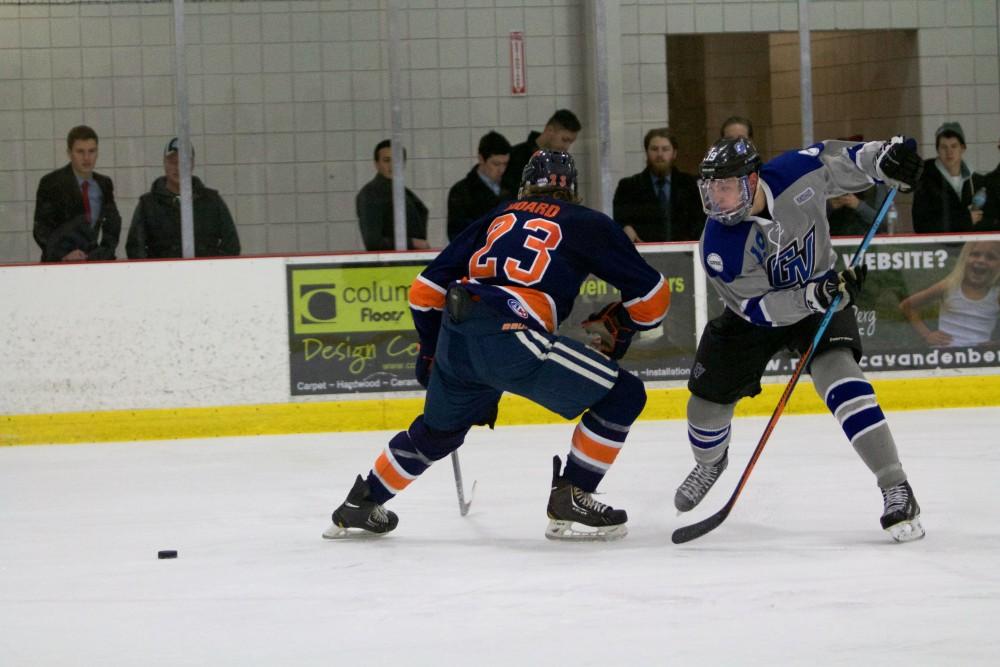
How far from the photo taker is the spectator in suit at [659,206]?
630 cm

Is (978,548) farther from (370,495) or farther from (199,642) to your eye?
(199,642)

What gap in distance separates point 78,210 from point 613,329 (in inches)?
139

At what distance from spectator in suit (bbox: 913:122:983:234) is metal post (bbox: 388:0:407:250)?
233 cm

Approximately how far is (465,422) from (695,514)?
759 millimetres

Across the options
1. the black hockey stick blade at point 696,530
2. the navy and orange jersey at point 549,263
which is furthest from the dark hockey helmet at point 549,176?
the black hockey stick blade at point 696,530

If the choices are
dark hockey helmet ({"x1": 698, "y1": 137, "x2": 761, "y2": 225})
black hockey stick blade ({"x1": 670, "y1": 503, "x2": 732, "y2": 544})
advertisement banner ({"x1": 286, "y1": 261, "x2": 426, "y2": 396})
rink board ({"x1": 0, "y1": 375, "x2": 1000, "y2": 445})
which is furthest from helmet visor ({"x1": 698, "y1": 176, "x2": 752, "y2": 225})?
advertisement banner ({"x1": 286, "y1": 261, "x2": 426, "y2": 396})

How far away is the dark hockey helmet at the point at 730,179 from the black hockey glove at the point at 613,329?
0.33 m

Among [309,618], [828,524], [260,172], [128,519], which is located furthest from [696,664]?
[260,172]

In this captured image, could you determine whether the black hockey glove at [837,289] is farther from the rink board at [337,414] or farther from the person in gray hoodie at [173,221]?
the person in gray hoodie at [173,221]

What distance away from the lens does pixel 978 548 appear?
3.08m

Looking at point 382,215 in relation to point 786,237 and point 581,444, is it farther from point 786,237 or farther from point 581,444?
point 786,237

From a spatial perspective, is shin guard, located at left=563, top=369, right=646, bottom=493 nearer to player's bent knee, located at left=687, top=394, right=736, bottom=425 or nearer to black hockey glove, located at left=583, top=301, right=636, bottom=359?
black hockey glove, located at left=583, top=301, right=636, bottom=359

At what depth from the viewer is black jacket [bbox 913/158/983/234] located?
6.33m

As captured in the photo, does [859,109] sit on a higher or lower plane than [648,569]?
higher
